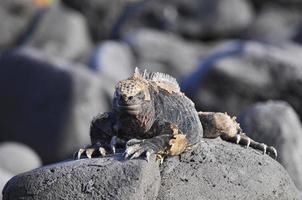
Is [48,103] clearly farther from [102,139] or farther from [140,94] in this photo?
[140,94]

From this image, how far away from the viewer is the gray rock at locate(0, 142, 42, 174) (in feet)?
44.5

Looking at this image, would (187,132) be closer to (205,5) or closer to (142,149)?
(142,149)

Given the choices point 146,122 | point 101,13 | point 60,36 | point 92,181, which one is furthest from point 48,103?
point 101,13

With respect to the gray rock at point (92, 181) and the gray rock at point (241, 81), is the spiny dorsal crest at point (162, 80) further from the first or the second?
the gray rock at point (241, 81)

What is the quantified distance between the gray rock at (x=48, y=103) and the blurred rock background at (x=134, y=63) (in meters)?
0.02

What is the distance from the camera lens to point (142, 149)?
6.76 m

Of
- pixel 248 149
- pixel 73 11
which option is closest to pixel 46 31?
pixel 73 11

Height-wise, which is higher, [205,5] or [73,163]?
[73,163]

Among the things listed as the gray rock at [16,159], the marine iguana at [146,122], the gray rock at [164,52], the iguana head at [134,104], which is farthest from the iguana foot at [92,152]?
the gray rock at [164,52]

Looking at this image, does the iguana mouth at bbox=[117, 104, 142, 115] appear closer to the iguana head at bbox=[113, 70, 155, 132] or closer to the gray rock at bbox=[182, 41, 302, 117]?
the iguana head at bbox=[113, 70, 155, 132]

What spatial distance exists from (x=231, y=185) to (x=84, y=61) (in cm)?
1705

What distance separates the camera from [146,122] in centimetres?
699

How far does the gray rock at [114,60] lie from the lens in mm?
20812

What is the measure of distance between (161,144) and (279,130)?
4.22 m
